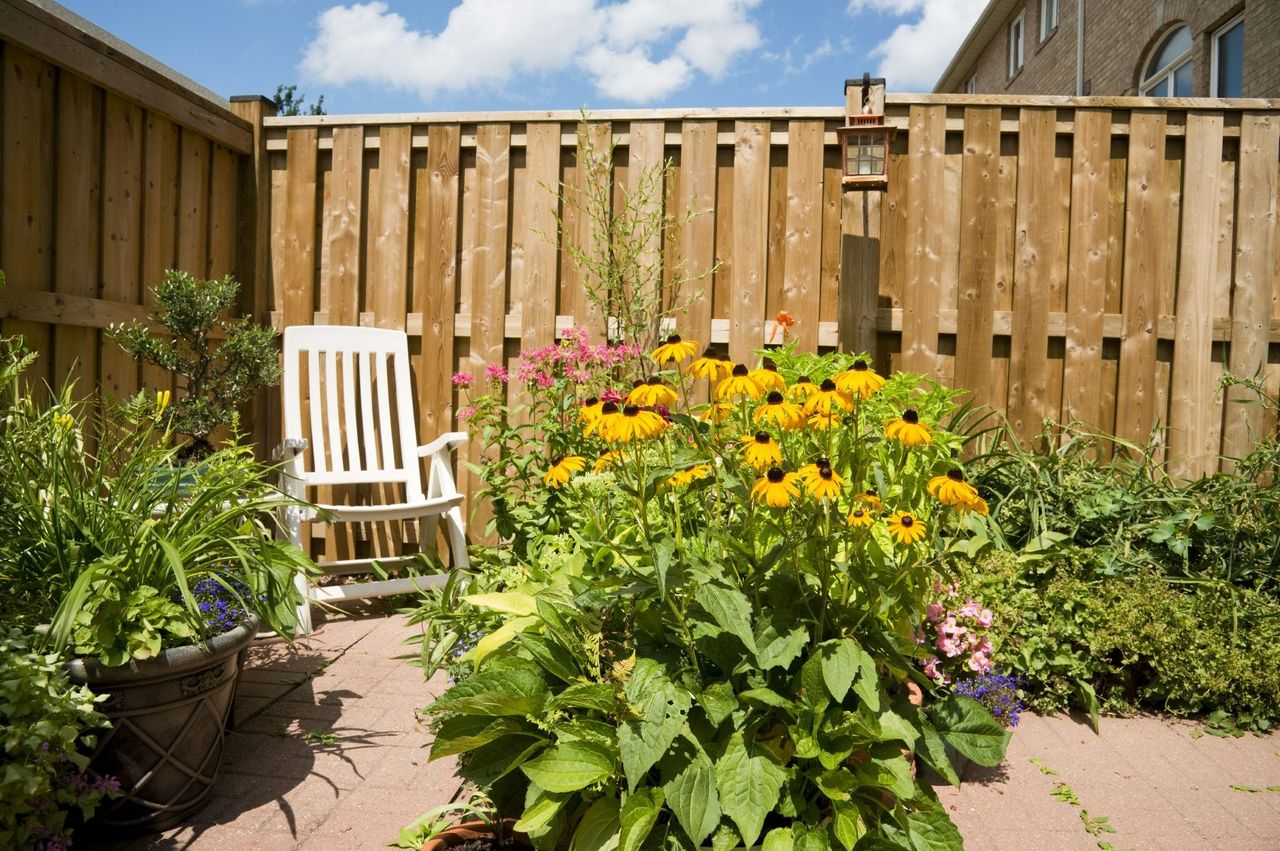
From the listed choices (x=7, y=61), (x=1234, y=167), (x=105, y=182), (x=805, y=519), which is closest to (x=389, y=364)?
(x=105, y=182)

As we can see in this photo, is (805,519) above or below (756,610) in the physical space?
above

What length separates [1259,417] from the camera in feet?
12.4

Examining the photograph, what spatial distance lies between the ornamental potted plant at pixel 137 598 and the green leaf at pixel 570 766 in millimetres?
865

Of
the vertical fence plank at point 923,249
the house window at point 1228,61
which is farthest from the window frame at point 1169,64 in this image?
the vertical fence plank at point 923,249

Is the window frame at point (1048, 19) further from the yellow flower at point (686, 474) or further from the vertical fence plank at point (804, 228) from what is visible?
the yellow flower at point (686, 474)

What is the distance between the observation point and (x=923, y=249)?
3.79m

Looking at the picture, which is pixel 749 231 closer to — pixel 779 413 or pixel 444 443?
pixel 444 443

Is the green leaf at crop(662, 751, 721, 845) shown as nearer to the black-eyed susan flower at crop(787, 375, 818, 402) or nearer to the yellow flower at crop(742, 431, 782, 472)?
the yellow flower at crop(742, 431, 782, 472)

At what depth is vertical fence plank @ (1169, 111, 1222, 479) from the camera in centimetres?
374

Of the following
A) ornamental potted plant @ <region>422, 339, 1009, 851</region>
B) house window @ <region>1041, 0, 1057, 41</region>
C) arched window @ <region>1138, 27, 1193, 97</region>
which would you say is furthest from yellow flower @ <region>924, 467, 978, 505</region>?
house window @ <region>1041, 0, 1057, 41</region>

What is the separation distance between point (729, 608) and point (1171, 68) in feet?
32.9

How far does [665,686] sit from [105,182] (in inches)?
123

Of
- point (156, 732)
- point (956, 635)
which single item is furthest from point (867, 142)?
point (156, 732)

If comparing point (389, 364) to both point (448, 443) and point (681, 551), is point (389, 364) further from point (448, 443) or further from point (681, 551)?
point (681, 551)
